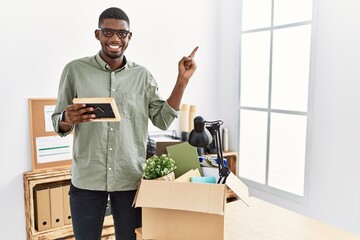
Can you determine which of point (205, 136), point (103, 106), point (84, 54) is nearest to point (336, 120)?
point (205, 136)

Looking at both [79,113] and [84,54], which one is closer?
[79,113]

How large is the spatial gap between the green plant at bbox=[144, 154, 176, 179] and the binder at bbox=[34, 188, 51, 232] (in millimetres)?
1308

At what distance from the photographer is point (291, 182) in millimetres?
2732

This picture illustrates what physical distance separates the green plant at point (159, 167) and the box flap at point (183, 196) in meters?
0.11

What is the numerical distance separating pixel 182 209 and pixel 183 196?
45mm

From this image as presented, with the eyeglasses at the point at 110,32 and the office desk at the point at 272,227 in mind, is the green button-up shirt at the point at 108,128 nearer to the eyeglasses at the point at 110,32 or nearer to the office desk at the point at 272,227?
the eyeglasses at the point at 110,32

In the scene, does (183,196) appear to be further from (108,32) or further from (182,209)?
(108,32)

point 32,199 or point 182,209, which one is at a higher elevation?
point 182,209

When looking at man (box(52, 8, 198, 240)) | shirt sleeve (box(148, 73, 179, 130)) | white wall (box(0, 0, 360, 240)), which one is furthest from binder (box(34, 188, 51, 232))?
shirt sleeve (box(148, 73, 179, 130))

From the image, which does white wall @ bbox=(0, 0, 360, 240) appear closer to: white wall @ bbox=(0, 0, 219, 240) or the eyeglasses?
white wall @ bbox=(0, 0, 219, 240)

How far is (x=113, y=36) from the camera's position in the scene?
4.99 feet

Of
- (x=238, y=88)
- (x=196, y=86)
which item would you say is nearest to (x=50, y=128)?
(x=196, y=86)

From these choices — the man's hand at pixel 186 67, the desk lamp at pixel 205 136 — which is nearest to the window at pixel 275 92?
the man's hand at pixel 186 67

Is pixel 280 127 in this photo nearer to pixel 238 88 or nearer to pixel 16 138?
pixel 238 88
